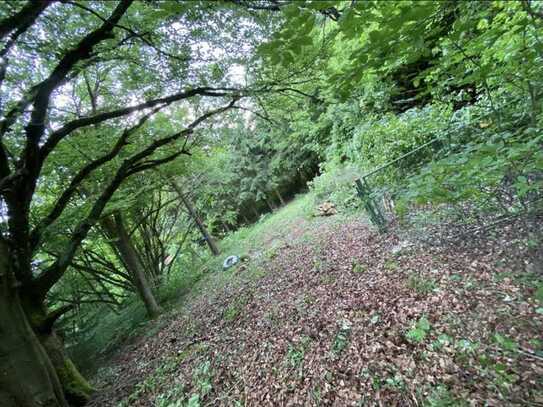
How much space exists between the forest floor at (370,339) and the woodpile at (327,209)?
3228mm

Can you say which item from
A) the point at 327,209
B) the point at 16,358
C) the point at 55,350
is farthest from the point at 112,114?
the point at 327,209

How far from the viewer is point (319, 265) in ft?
14.4

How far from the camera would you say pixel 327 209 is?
26.5 ft

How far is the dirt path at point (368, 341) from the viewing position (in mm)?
1808

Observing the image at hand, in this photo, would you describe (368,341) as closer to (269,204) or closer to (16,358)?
(16,358)

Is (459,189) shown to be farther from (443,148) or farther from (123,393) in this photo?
(123,393)

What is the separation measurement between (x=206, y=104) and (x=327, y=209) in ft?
15.5

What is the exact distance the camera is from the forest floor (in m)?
1.81

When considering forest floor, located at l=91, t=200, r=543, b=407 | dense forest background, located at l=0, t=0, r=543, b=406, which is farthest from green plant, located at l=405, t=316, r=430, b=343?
dense forest background, located at l=0, t=0, r=543, b=406

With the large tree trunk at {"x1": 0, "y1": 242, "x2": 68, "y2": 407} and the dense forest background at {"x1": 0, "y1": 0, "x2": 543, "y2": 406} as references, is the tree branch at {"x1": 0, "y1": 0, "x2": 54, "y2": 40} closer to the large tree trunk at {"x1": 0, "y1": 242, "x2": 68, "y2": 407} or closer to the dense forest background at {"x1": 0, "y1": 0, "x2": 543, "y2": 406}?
the dense forest background at {"x1": 0, "y1": 0, "x2": 543, "y2": 406}

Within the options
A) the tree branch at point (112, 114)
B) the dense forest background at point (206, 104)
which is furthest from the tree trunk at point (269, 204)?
the tree branch at point (112, 114)

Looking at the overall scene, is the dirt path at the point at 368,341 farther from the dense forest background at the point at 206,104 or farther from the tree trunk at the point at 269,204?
the tree trunk at the point at 269,204

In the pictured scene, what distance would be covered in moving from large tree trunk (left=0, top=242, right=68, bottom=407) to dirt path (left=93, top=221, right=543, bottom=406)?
3.56 ft

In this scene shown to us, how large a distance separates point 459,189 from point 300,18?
6.19ft
